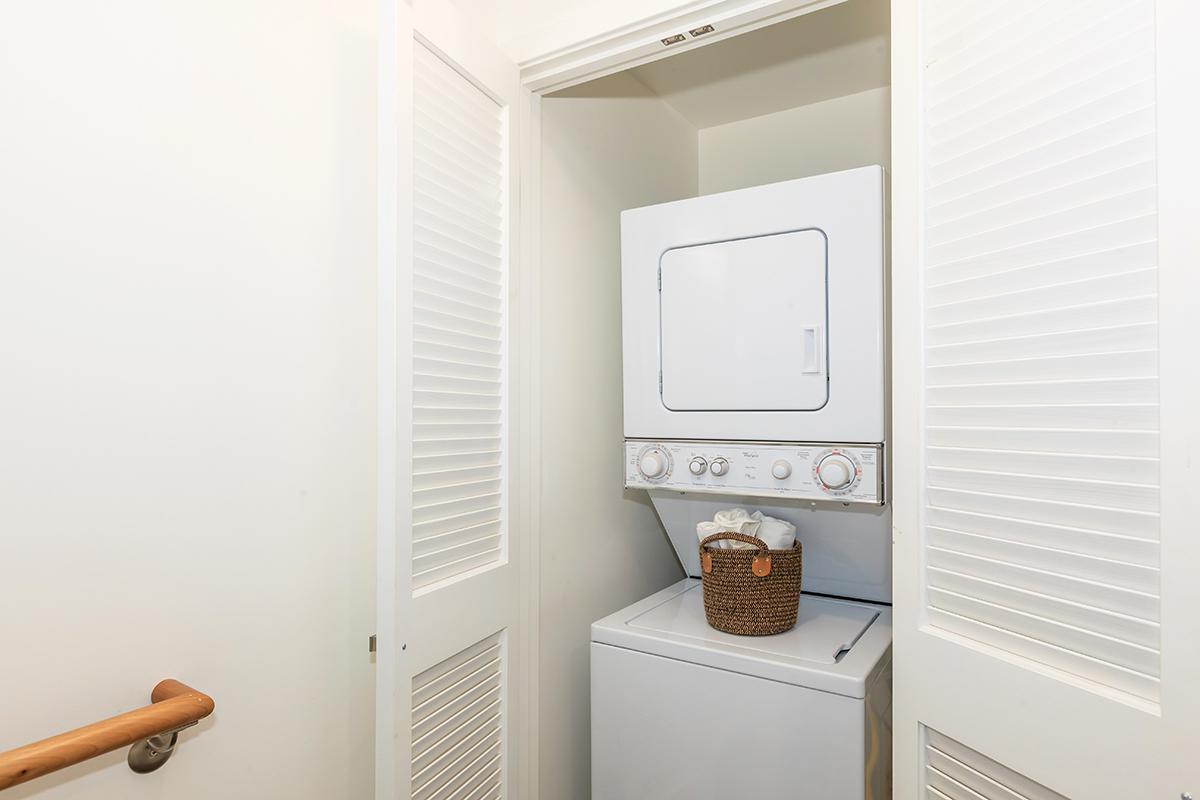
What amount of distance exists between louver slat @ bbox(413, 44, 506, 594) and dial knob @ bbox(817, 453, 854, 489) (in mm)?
762

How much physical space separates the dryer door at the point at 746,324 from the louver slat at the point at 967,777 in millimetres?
764

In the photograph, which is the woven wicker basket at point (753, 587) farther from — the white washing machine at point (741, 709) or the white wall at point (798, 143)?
the white wall at point (798, 143)

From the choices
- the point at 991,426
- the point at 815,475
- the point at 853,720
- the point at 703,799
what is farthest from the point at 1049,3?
the point at 703,799

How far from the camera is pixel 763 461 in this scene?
1.75m

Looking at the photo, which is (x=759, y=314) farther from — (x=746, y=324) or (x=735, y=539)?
(x=735, y=539)

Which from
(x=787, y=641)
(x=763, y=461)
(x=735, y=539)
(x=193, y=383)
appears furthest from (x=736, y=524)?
(x=193, y=383)

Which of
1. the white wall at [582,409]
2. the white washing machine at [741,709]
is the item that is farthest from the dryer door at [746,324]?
the white washing machine at [741,709]

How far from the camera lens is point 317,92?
4.30 feet

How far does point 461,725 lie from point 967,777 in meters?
0.97

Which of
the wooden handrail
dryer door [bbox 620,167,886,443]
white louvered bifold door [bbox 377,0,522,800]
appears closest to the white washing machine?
white louvered bifold door [bbox 377,0,522,800]

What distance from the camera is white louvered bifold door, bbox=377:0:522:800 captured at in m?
1.23

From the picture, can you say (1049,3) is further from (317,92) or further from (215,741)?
(215,741)

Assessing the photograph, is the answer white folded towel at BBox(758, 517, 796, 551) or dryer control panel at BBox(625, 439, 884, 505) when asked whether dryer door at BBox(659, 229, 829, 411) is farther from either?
white folded towel at BBox(758, 517, 796, 551)

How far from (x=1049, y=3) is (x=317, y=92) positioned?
48.4 inches
